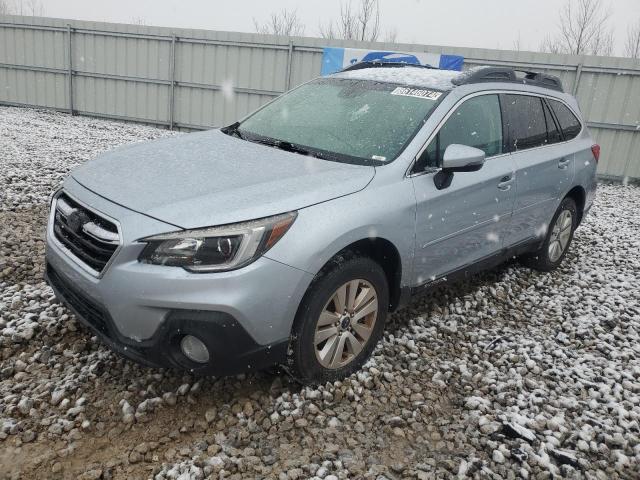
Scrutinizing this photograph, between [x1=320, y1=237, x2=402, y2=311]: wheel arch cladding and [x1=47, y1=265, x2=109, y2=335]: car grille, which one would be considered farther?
[x1=320, y1=237, x2=402, y2=311]: wheel arch cladding

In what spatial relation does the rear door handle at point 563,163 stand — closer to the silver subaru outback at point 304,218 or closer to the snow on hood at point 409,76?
the silver subaru outback at point 304,218

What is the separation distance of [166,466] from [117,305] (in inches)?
Result: 29.6

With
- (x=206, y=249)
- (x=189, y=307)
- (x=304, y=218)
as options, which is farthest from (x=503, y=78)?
(x=189, y=307)

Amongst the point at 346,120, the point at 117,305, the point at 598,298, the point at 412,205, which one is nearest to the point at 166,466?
the point at 117,305

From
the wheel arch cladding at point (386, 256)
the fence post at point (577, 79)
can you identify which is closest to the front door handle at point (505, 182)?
the wheel arch cladding at point (386, 256)

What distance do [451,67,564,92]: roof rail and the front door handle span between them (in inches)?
28.3

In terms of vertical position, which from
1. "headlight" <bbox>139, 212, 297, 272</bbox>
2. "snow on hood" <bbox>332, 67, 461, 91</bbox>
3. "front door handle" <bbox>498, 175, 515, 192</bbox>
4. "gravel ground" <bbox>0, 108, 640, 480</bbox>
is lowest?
"gravel ground" <bbox>0, 108, 640, 480</bbox>

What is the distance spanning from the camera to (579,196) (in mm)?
Answer: 5004

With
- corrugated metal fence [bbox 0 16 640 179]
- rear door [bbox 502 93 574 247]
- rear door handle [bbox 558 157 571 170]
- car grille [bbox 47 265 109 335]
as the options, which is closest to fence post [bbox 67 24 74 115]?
corrugated metal fence [bbox 0 16 640 179]

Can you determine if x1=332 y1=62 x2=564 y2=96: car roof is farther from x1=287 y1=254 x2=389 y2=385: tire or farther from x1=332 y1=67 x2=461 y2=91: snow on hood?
x1=287 y1=254 x2=389 y2=385: tire

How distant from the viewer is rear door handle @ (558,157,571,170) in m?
4.45

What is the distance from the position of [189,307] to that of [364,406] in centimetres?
118

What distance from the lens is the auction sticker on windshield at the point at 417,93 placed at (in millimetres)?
3432

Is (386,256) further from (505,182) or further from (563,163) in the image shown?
(563,163)
